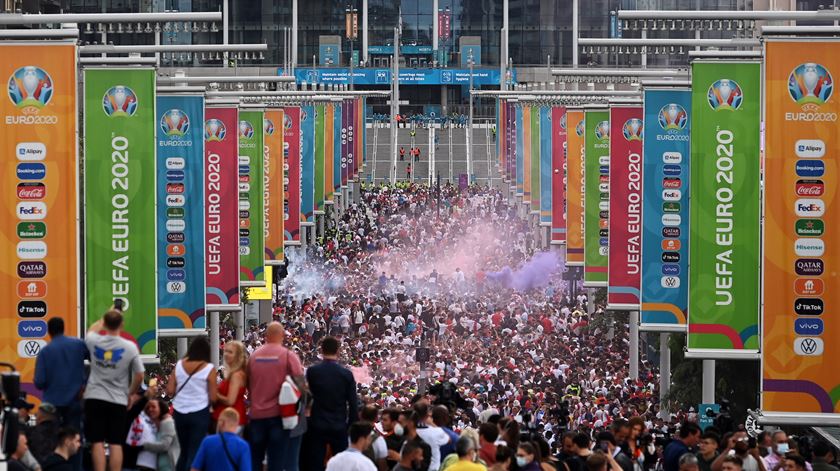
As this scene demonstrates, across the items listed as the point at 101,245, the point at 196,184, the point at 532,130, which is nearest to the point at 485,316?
the point at 532,130

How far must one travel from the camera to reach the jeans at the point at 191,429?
16203mm

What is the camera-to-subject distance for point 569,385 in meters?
37.6

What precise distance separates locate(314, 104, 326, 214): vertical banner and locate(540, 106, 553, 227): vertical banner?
8.69 meters

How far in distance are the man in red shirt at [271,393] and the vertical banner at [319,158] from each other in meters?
43.5

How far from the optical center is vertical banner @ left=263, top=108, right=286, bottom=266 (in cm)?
4262

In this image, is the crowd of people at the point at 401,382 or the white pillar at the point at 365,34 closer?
the crowd of people at the point at 401,382

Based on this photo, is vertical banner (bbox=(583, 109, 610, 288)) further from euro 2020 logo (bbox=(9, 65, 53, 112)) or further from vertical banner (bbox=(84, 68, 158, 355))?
euro 2020 logo (bbox=(9, 65, 53, 112))

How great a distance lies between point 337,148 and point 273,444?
178 ft

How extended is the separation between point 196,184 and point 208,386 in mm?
13314

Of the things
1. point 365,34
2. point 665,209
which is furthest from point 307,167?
point 365,34

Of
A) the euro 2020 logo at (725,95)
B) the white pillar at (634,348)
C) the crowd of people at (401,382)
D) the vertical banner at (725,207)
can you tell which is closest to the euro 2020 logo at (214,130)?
the crowd of people at (401,382)

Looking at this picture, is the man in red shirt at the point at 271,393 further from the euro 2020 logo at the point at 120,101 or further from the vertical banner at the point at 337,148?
the vertical banner at the point at 337,148

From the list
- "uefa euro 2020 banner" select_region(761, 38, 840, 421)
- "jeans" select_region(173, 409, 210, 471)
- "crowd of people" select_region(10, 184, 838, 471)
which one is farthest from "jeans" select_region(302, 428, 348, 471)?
"uefa euro 2020 banner" select_region(761, 38, 840, 421)

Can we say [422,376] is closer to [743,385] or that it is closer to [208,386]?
[743,385]
